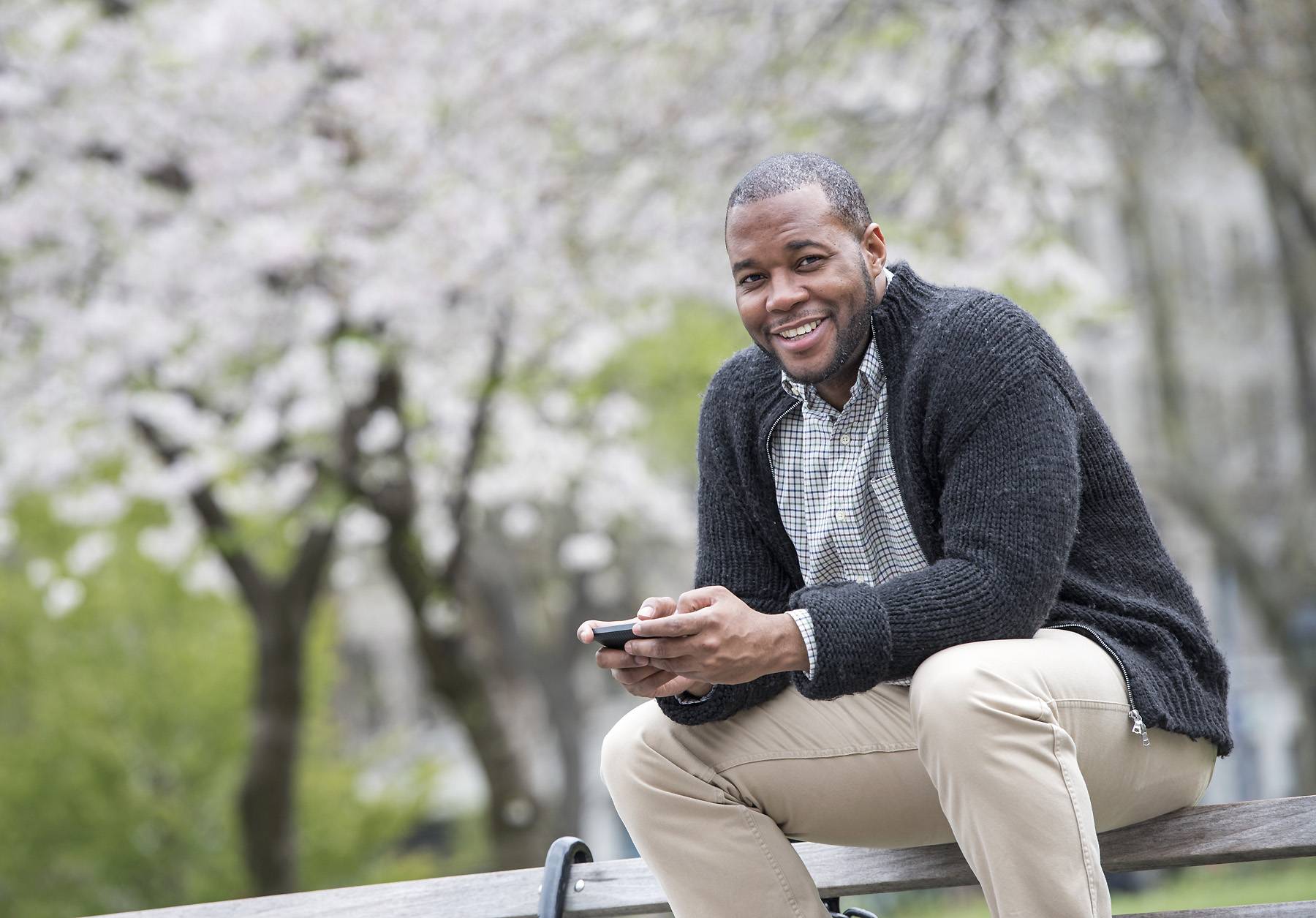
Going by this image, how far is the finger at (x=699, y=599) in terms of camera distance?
2070 millimetres

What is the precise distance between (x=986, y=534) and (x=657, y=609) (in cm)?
48

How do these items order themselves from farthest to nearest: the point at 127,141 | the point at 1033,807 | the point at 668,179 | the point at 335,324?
1. the point at 335,324
2. the point at 127,141
3. the point at 668,179
4. the point at 1033,807

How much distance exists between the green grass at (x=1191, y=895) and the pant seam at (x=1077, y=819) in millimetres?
5038

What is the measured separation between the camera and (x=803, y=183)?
236 cm

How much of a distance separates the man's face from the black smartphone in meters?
0.54

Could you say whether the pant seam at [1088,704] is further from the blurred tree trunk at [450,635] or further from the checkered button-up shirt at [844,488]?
the blurred tree trunk at [450,635]

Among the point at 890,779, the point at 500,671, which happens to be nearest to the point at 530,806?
the point at 500,671

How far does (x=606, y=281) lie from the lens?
8.03 meters

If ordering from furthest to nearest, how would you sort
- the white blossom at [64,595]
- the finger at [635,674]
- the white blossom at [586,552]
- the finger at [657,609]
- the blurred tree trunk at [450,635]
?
the white blossom at [586,552] → the white blossom at [64,595] → the blurred tree trunk at [450,635] → the finger at [635,674] → the finger at [657,609]

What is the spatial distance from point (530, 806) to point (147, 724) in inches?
162

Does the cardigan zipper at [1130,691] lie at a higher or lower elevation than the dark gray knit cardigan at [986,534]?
lower

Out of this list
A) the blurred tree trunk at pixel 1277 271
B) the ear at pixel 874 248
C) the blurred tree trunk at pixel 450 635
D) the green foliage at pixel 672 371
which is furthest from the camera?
the green foliage at pixel 672 371

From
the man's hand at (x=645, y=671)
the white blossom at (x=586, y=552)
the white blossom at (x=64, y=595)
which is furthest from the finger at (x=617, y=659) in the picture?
the white blossom at (x=586, y=552)

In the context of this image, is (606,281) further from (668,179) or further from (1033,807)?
(1033,807)
